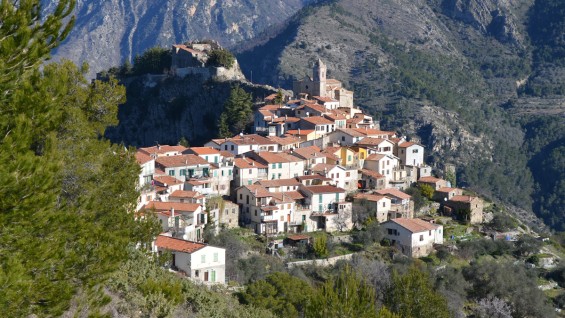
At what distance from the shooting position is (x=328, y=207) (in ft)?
165

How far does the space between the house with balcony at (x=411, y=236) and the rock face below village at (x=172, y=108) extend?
24.5 m

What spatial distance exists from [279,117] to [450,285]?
83.6 ft

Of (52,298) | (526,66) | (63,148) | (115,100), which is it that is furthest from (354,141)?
(526,66)

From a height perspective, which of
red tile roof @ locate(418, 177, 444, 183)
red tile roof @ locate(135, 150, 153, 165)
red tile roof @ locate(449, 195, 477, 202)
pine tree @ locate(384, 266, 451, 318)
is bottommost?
red tile roof @ locate(449, 195, 477, 202)

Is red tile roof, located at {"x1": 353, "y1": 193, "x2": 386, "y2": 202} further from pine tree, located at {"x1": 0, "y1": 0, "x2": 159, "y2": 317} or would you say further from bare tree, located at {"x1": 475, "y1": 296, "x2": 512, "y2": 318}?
pine tree, located at {"x1": 0, "y1": 0, "x2": 159, "y2": 317}

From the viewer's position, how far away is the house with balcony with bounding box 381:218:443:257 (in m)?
49.2

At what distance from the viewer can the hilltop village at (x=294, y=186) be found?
142 ft

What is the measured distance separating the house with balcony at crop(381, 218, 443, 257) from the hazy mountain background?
26860 mm

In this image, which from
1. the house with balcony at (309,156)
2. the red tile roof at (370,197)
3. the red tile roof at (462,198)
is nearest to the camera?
the red tile roof at (370,197)

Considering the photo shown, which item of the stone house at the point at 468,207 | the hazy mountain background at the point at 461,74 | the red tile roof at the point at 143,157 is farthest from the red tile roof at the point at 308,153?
the hazy mountain background at the point at 461,74

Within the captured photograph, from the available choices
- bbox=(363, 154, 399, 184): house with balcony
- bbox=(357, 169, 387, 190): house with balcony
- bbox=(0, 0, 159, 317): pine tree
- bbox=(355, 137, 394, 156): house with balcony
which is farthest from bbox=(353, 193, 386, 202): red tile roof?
bbox=(0, 0, 159, 317): pine tree

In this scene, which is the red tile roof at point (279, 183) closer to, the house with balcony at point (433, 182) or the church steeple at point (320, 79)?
the house with balcony at point (433, 182)

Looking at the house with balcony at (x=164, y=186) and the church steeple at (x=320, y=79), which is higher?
the church steeple at (x=320, y=79)

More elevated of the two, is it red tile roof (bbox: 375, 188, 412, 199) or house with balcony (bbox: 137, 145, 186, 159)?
house with balcony (bbox: 137, 145, 186, 159)
